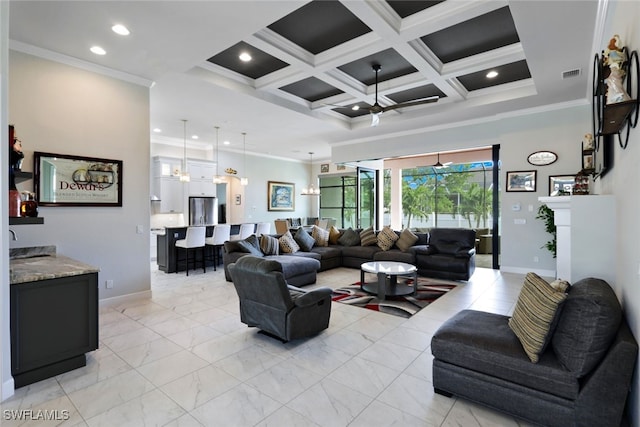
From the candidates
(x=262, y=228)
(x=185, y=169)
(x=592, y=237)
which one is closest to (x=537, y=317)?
(x=592, y=237)

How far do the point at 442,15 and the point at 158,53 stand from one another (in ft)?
11.0

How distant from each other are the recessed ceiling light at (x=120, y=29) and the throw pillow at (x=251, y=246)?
3518 millimetres

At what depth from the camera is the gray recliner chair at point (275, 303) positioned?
3.16m

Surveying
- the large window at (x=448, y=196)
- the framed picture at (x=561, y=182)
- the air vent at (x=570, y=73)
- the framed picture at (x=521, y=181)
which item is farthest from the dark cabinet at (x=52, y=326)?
the large window at (x=448, y=196)

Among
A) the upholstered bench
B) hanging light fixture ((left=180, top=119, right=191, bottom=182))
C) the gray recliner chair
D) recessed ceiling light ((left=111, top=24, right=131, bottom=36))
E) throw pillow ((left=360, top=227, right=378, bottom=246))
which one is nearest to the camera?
the upholstered bench

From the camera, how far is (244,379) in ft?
8.63

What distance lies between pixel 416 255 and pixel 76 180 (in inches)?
226

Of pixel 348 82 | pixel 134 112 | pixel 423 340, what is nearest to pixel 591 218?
pixel 423 340

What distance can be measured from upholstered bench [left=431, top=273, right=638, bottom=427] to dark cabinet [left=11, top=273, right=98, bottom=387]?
9.72ft

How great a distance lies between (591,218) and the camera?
2770mm

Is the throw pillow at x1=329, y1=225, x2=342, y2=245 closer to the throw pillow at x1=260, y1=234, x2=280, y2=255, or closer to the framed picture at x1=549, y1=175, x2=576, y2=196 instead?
the throw pillow at x1=260, y1=234, x2=280, y2=255

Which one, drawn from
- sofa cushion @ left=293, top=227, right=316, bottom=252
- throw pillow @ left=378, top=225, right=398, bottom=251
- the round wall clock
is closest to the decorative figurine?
the round wall clock

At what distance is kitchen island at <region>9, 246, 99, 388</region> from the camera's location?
8.23 feet

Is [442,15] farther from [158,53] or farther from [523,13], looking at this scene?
[158,53]
